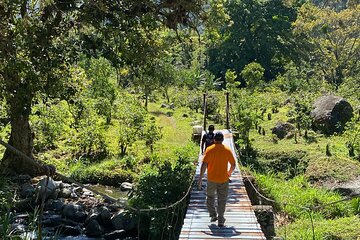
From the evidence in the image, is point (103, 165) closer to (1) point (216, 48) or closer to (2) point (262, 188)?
(2) point (262, 188)

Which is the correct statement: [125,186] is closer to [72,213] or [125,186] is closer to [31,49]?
[72,213]

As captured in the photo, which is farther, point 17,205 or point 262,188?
point 262,188

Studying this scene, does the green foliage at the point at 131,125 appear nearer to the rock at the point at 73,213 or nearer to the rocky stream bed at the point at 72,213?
the rocky stream bed at the point at 72,213

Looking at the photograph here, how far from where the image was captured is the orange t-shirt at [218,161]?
606 cm

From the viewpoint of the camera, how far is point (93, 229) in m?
8.73

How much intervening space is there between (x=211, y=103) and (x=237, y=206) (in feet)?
47.7

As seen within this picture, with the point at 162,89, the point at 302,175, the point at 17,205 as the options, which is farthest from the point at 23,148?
the point at 162,89

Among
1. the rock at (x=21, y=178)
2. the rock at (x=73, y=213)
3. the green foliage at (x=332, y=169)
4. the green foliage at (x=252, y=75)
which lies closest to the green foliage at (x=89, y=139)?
the rock at (x=21, y=178)

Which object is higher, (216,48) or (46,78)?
(216,48)

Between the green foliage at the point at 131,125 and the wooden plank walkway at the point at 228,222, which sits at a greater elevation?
the green foliage at the point at 131,125

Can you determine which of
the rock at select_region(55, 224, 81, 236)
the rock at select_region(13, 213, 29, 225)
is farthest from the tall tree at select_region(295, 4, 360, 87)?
the rock at select_region(13, 213, 29, 225)

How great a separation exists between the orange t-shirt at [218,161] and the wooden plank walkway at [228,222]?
729mm

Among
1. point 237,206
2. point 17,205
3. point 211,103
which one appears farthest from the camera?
point 211,103

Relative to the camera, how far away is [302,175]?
13312 mm
